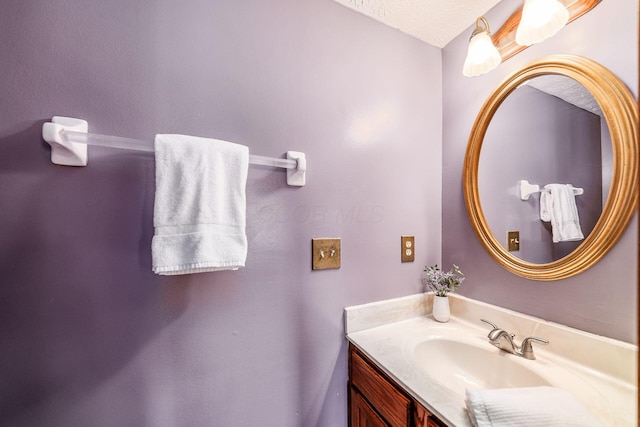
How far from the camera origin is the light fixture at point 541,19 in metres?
0.68

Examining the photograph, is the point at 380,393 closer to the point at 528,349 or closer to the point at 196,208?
the point at 528,349

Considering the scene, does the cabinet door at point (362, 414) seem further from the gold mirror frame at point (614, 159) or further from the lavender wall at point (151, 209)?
the gold mirror frame at point (614, 159)

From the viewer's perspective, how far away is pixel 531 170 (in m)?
0.84

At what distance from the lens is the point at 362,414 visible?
0.84 meters

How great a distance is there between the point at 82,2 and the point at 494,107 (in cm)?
143

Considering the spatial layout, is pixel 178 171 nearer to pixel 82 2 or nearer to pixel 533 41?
pixel 82 2

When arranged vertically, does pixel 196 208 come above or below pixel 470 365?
above

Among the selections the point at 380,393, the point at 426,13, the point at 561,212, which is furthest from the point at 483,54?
the point at 380,393

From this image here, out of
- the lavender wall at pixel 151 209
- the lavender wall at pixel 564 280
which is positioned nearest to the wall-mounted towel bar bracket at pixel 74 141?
the lavender wall at pixel 151 209

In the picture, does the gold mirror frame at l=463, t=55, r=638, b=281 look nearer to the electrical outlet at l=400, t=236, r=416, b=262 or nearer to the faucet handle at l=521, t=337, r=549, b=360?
the faucet handle at l=521, t=337, r=549, b=360

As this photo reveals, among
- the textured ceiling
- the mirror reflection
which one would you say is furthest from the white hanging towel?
the textured ceiling

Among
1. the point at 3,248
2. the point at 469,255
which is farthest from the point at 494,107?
the point at 3,248

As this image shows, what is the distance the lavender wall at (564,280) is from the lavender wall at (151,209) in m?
0.24

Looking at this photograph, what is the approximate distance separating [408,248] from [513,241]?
15.5 inches
